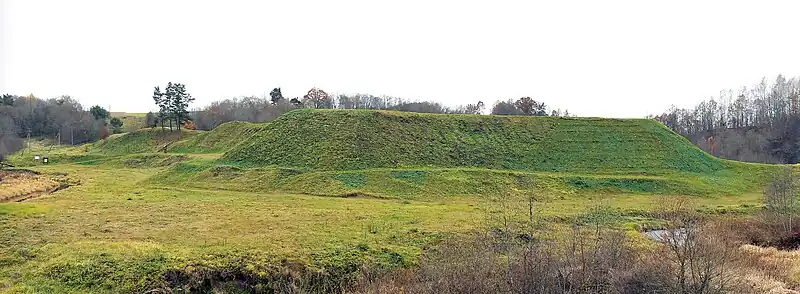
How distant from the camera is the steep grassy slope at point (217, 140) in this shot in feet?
183

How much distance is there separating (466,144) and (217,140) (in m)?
31.2

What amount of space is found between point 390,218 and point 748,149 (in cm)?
6503

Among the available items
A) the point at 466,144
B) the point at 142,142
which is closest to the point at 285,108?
the point at 142,142

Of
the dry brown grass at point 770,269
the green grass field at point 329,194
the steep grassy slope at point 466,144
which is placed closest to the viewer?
the dry brown grass at point 770,269

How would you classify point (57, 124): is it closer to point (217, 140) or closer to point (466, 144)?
point (217, 140)

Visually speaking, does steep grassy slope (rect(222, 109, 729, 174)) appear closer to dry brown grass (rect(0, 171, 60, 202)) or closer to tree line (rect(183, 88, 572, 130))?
dry brown grass (rect(0, 171, 60, 202))

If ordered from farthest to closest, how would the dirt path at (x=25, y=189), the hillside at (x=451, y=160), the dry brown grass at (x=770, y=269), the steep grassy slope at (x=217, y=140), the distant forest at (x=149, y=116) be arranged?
the distant forest at (x=149, y=116) → the steep grassy slope at (x=217, y=140) → the hillside at (x=451, y=160) → the dirt path at (x=25, y=189) → the dry brown grass at (x=770, y=269)

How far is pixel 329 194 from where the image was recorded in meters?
31.4

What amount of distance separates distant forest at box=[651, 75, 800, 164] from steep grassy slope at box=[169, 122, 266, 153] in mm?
62808

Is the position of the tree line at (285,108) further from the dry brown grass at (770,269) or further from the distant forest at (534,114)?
the dry brown grass at (770,269)

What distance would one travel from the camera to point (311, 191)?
3228cm

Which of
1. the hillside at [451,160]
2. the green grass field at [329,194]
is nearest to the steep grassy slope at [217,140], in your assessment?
the green grass field at [329,194]

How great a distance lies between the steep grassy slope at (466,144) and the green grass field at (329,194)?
0.61 ft

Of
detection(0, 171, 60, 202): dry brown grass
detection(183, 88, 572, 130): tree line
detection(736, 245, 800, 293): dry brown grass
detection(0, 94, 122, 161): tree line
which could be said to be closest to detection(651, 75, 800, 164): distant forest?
detection(183, 88, 572, 130): tree line
